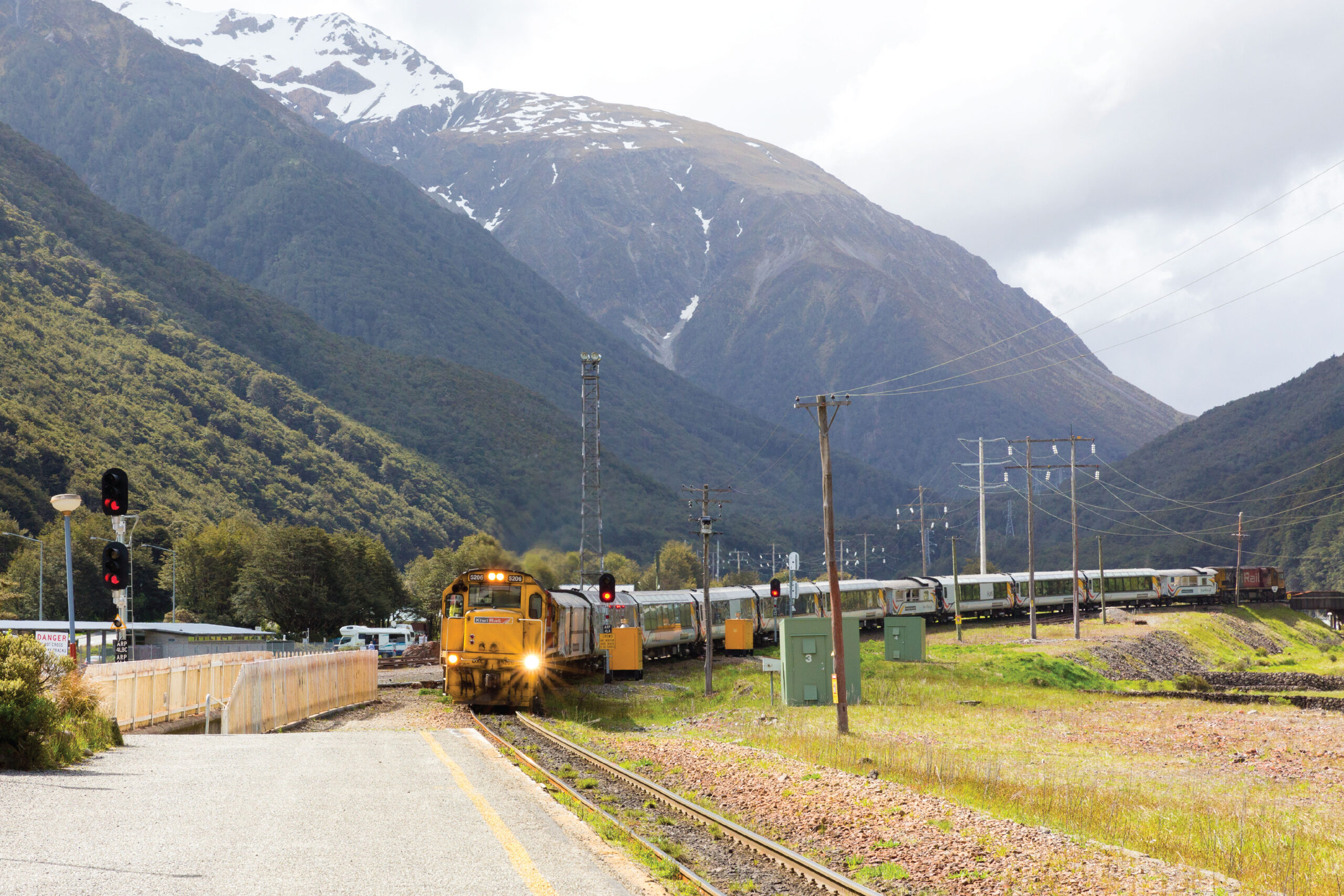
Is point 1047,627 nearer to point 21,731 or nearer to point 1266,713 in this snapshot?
point 1266,713

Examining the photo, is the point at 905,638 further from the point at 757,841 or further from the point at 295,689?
the point at 757,841

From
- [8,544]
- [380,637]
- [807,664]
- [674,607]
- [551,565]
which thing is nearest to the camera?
[807,664]

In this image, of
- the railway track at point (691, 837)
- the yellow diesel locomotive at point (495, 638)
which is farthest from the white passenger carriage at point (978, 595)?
the railway track at point (691, 837)

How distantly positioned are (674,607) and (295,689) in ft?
107

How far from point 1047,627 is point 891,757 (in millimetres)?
64321

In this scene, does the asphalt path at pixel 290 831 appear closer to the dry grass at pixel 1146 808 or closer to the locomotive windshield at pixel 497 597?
the dry grass at pixel 1146 808

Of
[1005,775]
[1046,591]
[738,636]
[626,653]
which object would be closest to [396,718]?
[1005,775]

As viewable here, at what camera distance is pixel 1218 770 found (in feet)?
87.1

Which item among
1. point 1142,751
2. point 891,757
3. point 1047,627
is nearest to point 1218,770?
point 1142,751

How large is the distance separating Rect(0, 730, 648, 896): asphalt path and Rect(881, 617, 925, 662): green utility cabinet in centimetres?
4159

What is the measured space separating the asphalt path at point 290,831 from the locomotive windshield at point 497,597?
14.2 m

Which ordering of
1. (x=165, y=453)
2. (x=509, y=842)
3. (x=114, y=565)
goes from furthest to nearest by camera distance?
(x=165, y=453) → (x=114, y=565) → (x=509, y=842)

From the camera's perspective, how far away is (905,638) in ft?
193

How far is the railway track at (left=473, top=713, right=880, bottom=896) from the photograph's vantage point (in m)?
12.8
